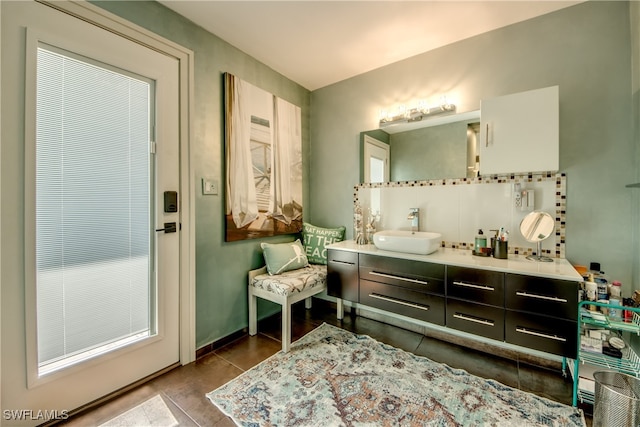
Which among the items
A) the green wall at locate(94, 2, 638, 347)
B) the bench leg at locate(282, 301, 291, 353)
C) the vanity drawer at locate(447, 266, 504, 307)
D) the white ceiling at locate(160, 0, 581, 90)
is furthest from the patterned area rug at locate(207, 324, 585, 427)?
the white ceiling at locate(160, 0, 581, 90)

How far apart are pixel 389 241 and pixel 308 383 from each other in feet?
3.81

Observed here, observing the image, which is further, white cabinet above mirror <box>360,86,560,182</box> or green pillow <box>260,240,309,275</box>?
green pillow <box>260,240,309,275</box>

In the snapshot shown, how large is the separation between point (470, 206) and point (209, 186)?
2.13 metres

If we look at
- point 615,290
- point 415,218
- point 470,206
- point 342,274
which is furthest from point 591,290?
point 342,274

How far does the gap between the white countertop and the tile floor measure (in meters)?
0.76

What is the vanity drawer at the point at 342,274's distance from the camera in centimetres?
226

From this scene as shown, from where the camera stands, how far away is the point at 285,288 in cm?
207

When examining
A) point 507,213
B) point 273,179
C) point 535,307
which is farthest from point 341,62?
point 535,307

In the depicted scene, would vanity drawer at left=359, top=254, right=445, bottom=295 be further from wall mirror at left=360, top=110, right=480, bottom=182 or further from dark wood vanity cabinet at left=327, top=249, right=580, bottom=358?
wall mirror at left=360, top=110, right=480, bottom=182

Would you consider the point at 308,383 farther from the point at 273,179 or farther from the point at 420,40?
the point at 420,40

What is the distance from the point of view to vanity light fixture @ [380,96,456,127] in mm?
2227

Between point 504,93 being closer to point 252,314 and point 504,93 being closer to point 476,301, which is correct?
point 476,301

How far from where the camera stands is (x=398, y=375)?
5.78 ft

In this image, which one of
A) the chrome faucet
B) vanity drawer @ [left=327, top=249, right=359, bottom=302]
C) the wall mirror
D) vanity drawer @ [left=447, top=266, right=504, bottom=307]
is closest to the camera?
vanity drawer @ [left=447, top=266, right=504, bottom=307]
